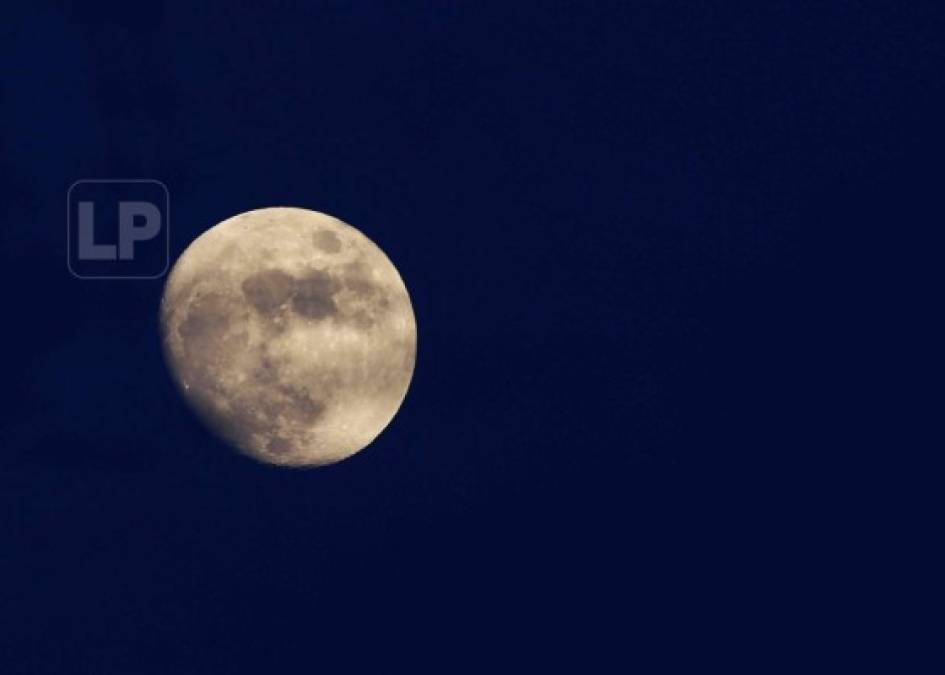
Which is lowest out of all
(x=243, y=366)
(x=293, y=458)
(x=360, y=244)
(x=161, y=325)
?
(x=293, y=458)

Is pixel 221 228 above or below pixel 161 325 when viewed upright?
above

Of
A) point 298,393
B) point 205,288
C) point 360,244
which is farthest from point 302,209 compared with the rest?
point 298,393

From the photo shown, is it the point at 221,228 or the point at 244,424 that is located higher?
the point at 221,228

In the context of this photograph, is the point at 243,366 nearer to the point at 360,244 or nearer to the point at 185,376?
the point at 185,376

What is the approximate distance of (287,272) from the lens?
14.5 m

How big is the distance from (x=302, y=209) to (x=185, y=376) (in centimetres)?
327

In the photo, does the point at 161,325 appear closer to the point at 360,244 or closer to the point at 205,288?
the point at 205,288

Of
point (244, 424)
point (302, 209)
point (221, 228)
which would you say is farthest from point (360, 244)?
Answer: point (244, 424)

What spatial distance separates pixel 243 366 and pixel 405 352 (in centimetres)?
263

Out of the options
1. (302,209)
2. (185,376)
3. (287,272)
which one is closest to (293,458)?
(185,376)

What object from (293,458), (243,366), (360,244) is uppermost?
(360,244)

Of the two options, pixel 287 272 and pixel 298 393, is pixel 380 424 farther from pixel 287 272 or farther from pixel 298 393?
pixel 287 272

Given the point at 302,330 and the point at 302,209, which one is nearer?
the point at 302,330

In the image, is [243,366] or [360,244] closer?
[243,366]
